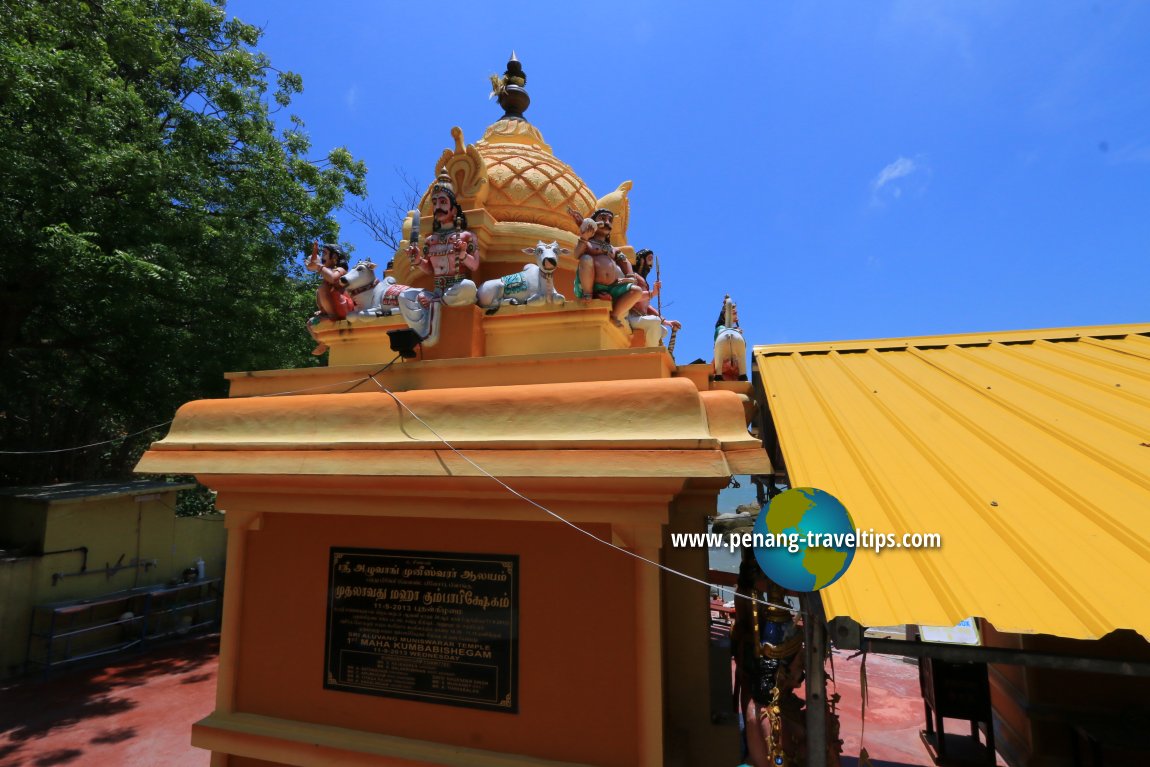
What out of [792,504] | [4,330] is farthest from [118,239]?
[792,504]

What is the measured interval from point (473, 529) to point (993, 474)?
11.9 ft

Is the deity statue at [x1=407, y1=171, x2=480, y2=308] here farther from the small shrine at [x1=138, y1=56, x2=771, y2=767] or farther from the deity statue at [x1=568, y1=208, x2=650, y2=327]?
the deity statue at [x1=568, y1=208, x2=650, y2=327]

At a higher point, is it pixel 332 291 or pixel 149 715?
pixel 332 291

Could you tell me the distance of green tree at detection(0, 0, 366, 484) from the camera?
32.3 ft

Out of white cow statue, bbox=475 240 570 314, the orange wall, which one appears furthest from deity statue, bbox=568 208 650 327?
the orange wall

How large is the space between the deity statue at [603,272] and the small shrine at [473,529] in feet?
0.08

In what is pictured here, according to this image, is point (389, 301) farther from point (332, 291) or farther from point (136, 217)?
point (136, 217)

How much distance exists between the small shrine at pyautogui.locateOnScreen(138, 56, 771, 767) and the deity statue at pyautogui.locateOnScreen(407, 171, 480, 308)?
32mm

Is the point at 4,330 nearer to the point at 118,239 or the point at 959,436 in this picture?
the point at 118,239

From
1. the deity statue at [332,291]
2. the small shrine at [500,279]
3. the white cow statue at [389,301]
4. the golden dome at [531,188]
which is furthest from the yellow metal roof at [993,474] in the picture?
A: the deity statue at [332,291]

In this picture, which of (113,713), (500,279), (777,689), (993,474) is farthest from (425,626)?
(113,713)

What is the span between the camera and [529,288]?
18.7 ft

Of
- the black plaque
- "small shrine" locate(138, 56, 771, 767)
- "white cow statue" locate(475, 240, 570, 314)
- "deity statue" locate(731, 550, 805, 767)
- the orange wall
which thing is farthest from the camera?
"white cow statue" locate(475, 240, 570, 314)

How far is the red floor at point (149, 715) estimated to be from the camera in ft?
24.3
